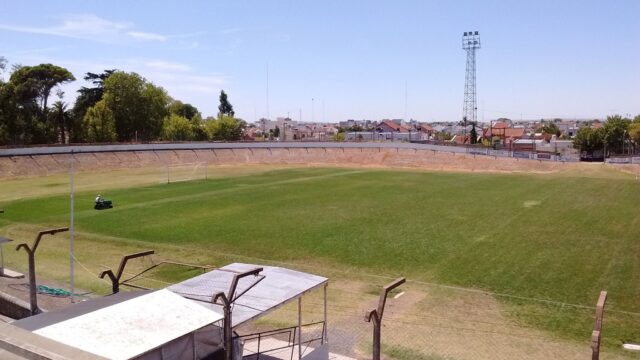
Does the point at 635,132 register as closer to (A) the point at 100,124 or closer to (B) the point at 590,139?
(B) the point at 590,139

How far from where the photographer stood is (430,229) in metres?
28.9

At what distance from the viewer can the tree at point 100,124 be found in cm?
8062

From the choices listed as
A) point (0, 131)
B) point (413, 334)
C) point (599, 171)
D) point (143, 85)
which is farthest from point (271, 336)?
point (143, 85)

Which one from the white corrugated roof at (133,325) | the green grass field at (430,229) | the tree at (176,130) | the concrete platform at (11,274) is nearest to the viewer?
the white corrugated roof at (133,325)

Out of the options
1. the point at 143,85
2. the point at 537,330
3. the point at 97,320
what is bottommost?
the point at 537,330

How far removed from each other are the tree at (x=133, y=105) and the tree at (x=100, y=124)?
2.97m

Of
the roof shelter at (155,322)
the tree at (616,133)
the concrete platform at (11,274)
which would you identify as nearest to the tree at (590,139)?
the tree at (616,133)

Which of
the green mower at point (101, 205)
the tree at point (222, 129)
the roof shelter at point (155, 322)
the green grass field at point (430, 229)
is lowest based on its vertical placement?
the green grass field at point (430, 229)

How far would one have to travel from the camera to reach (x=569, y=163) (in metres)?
68.3

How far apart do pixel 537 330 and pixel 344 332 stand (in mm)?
5596

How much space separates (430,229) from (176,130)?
78.6m

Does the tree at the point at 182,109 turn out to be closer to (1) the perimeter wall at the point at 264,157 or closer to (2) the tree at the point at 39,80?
(2) the tree at the point at 39,80

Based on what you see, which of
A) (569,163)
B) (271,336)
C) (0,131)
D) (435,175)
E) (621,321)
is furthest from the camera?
(0,131)

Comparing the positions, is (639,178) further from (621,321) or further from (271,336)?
(271,336)
